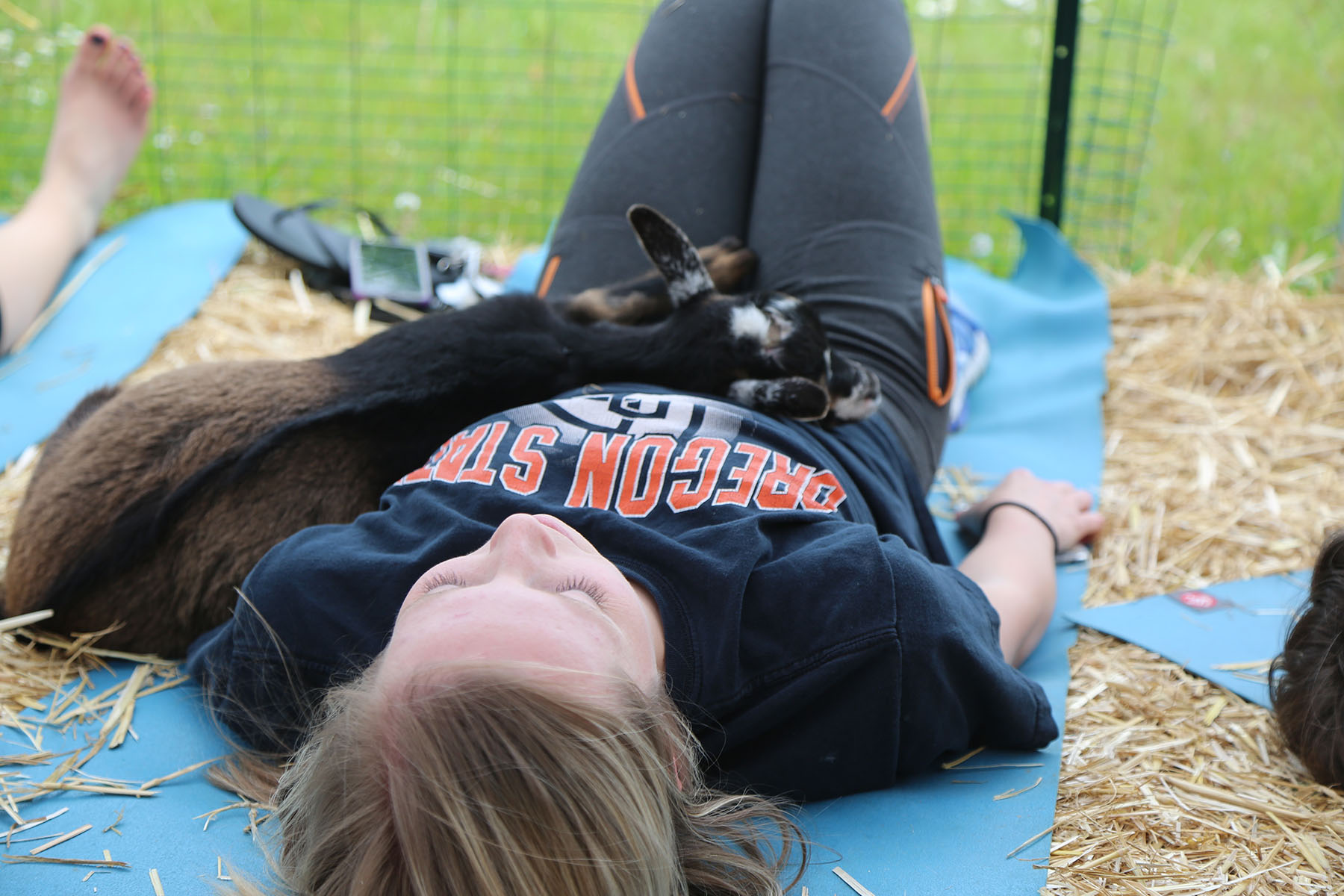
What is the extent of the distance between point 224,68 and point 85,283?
2.40m

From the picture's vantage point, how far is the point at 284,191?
4871 mm

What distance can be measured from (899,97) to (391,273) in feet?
6.11

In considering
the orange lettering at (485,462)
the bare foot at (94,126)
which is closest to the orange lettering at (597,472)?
the orange lettering at (485,462)

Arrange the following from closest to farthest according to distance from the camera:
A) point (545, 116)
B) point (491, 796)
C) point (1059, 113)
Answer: point (491, 796) < point (1059, 113) < point (545, 116)

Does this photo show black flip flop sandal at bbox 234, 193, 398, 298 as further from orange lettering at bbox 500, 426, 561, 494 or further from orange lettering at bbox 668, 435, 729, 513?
orange lettering at bbox 668, 435, 729, 513

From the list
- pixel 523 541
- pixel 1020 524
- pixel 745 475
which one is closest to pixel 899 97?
pixel 1020 524

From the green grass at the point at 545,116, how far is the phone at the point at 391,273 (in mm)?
870

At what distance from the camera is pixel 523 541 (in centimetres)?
132

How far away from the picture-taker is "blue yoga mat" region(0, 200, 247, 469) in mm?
2855

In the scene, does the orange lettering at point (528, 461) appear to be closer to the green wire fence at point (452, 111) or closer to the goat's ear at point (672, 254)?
the goat's ear at point (672, 254)

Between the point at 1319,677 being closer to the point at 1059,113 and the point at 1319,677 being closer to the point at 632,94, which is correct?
the point at 632,94

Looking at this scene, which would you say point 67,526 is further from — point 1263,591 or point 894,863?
point 1263,591

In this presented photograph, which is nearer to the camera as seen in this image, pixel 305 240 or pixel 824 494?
pixel 824 494

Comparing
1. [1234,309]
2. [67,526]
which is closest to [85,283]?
[67,526]
